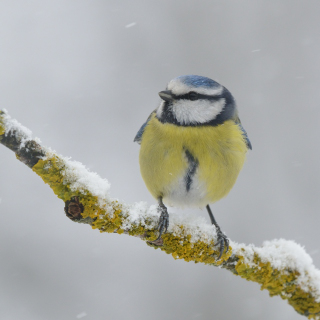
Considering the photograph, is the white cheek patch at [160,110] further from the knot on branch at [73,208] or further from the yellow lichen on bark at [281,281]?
the knot on branch at [73,208]

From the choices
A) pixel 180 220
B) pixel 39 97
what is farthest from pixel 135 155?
pixel 180 220

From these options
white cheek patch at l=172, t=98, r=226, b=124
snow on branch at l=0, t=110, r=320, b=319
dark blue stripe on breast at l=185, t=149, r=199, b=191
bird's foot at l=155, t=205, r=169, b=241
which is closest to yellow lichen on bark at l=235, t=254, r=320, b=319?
snow on branch at l=0, t=110, r=320, b=319

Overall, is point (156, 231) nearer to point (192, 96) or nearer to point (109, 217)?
point (109, 217)

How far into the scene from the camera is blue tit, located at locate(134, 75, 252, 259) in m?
3.06

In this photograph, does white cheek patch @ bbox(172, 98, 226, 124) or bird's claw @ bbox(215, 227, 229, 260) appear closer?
bird's claw @ bbox(215, 227, 229, 260)

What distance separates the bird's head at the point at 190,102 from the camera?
314 centimetres

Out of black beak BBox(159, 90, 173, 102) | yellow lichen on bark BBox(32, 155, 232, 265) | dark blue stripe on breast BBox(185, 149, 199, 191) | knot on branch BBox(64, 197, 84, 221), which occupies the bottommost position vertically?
knot on branch BBox(64, 197, 84, 221)

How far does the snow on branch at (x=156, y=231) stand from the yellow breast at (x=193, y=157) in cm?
44

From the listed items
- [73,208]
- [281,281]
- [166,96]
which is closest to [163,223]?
[73,208]

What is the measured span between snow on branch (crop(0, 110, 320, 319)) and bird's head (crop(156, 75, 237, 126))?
0.78m

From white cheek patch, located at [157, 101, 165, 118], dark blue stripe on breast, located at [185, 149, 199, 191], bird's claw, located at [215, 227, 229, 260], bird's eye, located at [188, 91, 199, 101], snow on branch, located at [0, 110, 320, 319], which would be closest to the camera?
snow on branch, located at [0, 110, 320, 319]

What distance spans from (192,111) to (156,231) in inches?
41.6

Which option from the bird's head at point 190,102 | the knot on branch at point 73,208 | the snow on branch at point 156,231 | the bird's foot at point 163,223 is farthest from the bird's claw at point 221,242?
the knot on branch at point 73,208

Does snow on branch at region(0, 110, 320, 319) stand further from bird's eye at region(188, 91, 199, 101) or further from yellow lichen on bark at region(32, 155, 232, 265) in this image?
bird's eye at region(188, 91, 199, 101)
